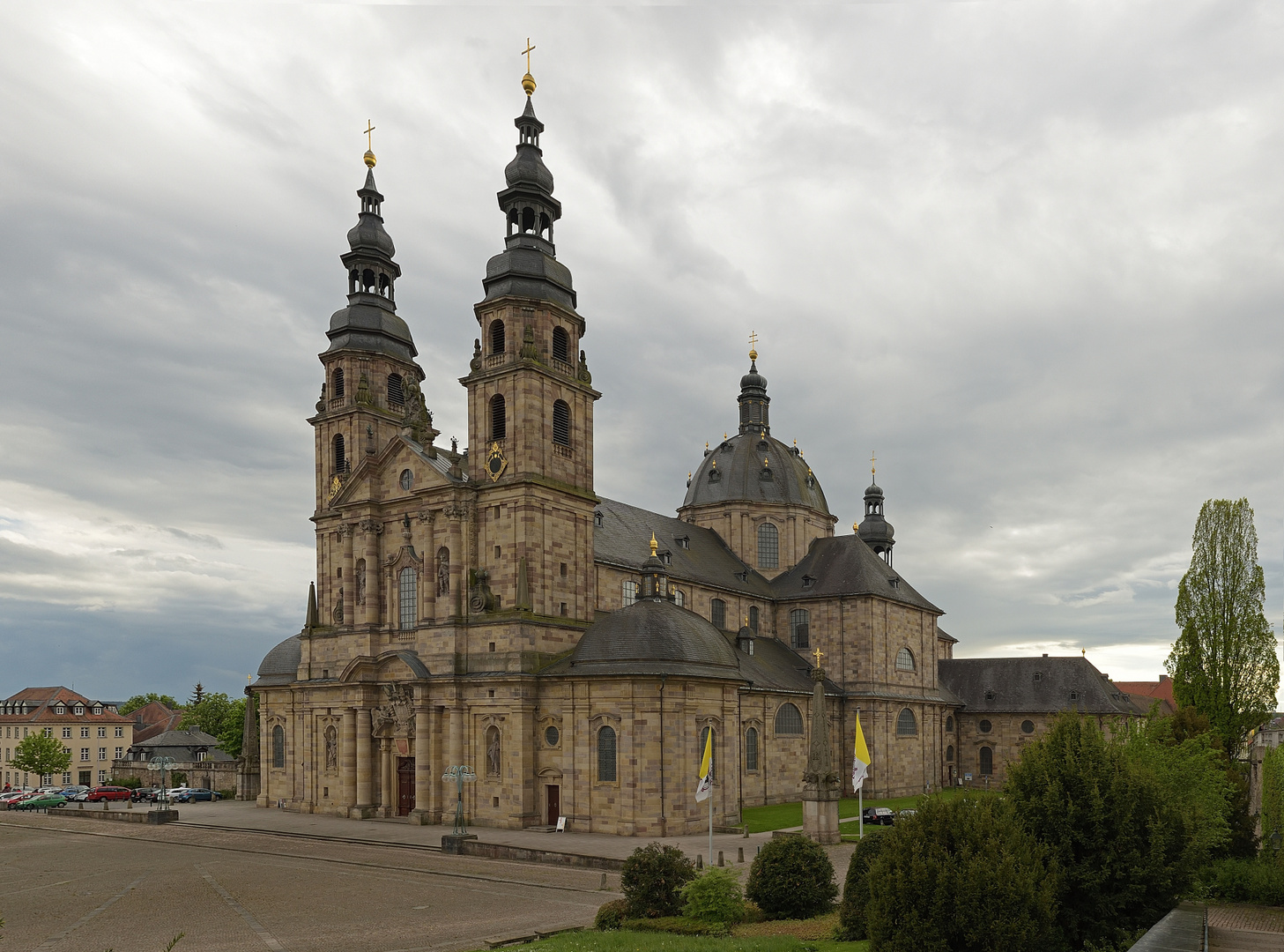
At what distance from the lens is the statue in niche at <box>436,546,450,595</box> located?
52.1m

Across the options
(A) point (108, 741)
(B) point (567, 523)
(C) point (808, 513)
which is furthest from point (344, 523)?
(A) point (108, 741)

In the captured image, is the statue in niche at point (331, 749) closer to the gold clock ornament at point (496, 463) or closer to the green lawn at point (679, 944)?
the gold clock ornament at point (496, 463)

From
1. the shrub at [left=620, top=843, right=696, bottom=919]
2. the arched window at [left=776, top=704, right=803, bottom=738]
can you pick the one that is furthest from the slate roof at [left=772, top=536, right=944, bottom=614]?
the shrub at [left=620, top=843, right=696, bottom=919]

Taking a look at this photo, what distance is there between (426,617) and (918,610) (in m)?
38.6

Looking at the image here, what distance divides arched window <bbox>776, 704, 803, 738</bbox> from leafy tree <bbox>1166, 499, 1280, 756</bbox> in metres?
20.5

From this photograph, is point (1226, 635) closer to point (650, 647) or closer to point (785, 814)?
point (785, 814)

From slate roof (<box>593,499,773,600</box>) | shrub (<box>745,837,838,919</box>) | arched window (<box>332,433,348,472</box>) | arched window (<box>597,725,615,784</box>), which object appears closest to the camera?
shrub (<box>745,837,838,919</box>)

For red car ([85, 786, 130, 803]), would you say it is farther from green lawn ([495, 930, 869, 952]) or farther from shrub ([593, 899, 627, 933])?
green lawn ([495, 930, 869, 952])

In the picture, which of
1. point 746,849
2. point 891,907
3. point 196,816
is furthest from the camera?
point 196,816

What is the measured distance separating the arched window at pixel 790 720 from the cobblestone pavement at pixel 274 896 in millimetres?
25064

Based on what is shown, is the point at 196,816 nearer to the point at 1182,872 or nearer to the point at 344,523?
the point at 344,523

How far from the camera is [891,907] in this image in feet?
55.3

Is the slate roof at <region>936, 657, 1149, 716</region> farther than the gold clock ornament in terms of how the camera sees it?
Yes

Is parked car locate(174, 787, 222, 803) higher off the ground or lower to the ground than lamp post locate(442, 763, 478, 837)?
lower
